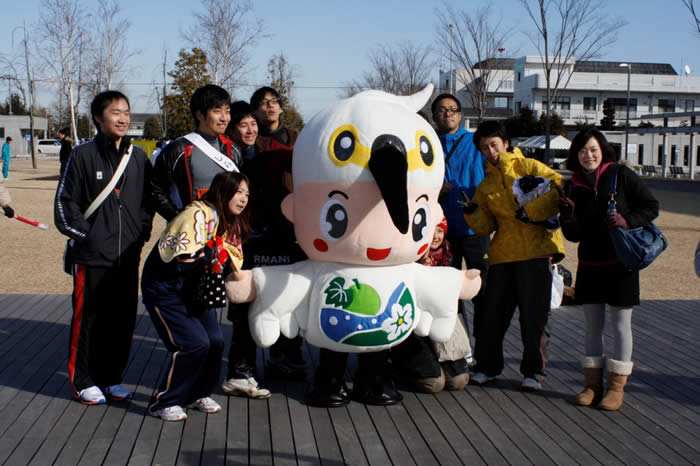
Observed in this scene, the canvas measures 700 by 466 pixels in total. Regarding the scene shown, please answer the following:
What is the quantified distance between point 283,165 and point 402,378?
1682mm

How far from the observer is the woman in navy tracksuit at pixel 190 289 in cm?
394

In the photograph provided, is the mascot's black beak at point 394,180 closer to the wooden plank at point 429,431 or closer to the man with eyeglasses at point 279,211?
the man with eyeglasses at point 279,211

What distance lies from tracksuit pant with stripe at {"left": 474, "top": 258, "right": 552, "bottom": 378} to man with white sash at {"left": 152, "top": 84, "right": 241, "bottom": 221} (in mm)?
1969

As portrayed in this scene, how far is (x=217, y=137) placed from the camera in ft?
14.9

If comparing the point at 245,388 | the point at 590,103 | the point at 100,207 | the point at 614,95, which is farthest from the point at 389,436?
the point at 614,95

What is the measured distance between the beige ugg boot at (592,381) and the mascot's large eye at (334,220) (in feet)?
6.28

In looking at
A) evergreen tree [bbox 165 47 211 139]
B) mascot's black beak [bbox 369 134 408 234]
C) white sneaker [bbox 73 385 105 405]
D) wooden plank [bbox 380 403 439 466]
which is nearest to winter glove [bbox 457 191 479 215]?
mascot's black beak [bbox 369 134 408 234]

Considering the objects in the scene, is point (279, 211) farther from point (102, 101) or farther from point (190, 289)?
point (102, 101)

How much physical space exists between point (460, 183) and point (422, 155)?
49.6 inches

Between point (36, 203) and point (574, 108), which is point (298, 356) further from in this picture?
point (574, 108)

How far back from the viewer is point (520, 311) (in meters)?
4.68

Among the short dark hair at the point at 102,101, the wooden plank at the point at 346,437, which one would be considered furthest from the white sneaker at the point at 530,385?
the short dark hair at the point at 102,101

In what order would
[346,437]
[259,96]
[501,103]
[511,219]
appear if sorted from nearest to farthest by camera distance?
[346,437], [511,219], [259,96], [501,103]

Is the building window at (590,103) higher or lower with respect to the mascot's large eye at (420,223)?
higher
